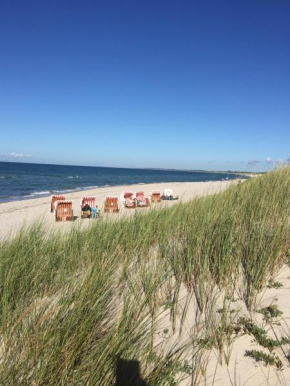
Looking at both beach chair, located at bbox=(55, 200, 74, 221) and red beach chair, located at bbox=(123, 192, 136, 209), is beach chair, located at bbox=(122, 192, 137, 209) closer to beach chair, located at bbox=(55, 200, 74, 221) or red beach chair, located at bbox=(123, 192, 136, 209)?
red beach chair, located at bbox=(123, 192, 136, 209)

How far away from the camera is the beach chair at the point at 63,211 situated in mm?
10336

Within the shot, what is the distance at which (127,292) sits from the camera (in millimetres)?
1971

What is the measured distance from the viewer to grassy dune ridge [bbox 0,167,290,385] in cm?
144

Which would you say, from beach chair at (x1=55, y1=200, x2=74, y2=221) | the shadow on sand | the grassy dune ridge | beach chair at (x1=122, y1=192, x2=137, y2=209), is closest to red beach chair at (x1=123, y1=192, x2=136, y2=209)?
beach chair at (x1=122, y1=192, x2=137, y2=209)

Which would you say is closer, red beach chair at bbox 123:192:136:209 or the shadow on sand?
the shadow on sand

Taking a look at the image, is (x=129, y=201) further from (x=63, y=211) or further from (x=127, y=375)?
(x=127, y=375)

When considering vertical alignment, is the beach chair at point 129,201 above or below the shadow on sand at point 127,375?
below

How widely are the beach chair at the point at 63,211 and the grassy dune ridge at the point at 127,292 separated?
6.74 meters

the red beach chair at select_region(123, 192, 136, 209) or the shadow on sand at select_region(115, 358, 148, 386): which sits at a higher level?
the shadow on sand at select_region(115, 358, 148, 386)

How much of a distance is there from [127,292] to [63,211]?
9151mm

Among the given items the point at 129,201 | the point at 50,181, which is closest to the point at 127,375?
the point at 129,201

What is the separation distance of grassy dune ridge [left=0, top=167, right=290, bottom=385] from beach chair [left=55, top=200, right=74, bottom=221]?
6.74 meters

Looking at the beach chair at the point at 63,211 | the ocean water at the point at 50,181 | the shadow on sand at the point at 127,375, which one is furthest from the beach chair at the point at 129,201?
the shadow on sand at the point at 127,375

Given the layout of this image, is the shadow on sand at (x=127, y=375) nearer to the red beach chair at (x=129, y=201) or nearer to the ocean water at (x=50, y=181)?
the ocean water at (x=50, y=181)
